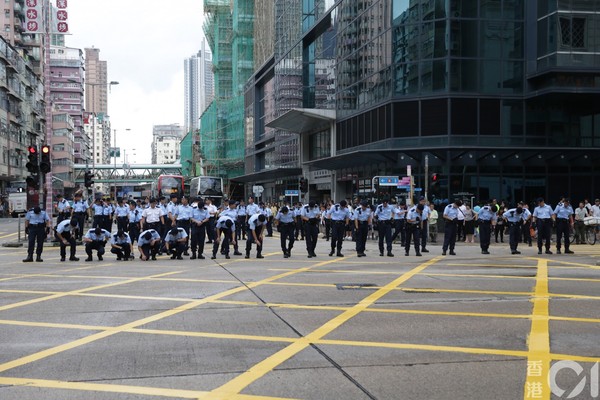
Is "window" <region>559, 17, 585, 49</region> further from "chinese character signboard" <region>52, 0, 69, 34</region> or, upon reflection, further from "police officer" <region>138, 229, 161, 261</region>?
"chinese character signboard" <region>52, 0, 69, 34</region>

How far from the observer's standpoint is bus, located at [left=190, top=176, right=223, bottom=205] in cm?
4969

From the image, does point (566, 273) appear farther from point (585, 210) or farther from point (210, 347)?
point (585, 210)

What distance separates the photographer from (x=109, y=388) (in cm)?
562

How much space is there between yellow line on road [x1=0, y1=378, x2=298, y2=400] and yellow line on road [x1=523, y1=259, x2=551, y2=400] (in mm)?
2194

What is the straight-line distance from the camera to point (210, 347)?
718 centimetres

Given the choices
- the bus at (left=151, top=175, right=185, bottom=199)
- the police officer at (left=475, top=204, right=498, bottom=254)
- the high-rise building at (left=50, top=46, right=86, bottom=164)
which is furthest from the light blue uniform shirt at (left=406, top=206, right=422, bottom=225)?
the high-rise building at (left=50, top=46, right=86, bottom=164)

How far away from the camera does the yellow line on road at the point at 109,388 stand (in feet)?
17.7

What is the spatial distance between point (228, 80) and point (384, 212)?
77.8 m

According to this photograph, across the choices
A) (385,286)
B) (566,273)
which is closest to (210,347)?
(385,286)

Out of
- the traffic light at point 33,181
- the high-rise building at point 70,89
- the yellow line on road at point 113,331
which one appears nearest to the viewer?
the yellow line on road at point 113,331

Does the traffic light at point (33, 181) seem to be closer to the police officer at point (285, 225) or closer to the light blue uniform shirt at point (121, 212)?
the light blue uniform shirt at point (121, 212)

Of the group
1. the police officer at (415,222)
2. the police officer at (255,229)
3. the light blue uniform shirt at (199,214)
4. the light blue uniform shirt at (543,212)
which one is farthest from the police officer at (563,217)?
the light blue uniform shirt at (199,214)

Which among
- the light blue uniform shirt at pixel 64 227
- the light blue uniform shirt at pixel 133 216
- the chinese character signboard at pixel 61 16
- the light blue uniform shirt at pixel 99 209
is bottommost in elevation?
the light blue uniform shirt at pixel 64 227

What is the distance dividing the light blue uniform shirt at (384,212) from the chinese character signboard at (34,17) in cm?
1592
